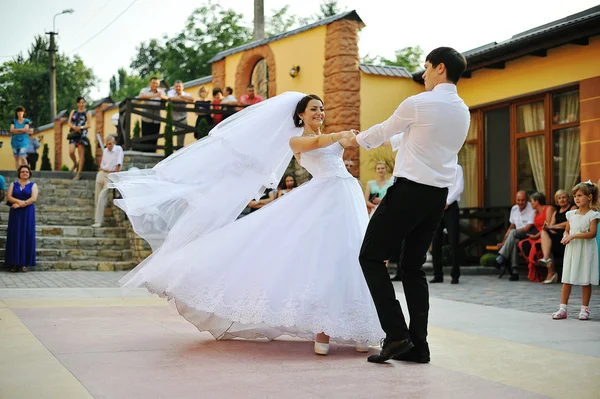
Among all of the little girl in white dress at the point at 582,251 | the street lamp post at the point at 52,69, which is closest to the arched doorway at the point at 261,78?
the little girl in white dress at the point at 582,251

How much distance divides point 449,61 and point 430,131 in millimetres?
508

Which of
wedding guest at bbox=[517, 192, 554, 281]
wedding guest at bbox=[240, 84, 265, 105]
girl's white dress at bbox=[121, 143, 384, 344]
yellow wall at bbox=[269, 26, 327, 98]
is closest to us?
girl's white dress at bbox=[121, 143, 384, 344]

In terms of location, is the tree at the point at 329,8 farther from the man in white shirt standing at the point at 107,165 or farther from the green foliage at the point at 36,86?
the man in white shirt standing at the point at 107,165

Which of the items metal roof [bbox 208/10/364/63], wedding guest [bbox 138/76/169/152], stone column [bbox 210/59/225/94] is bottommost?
wedding guest [bbox 138/76/169/152]

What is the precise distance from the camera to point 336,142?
569 cm

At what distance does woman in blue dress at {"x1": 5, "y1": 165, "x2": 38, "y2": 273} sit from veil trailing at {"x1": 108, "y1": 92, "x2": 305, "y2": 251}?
778 centimetres

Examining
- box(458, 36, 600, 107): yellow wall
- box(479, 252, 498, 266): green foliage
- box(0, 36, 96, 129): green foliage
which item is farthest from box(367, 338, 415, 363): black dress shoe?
box(0, 36, 96, 129): green foliage

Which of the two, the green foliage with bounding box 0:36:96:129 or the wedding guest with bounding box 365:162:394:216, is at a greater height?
the green foliage with bounding box 0:36:96:129

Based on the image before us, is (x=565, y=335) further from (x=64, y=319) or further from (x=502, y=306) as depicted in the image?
(x=64, y=319)

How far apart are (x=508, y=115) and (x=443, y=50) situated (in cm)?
1025

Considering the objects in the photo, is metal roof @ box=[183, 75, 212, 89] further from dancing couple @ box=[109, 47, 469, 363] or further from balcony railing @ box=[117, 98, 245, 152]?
dancing couple @ box=[109, 47, 469, 363]

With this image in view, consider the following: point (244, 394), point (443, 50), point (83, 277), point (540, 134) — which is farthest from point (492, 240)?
point (244, 394)

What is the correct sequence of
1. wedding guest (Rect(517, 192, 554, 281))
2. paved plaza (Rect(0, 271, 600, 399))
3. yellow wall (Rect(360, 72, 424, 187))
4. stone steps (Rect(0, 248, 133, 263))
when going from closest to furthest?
paved plaza (Rect(0, 271, 600, 399)) → wedding guest (Rect(517, 192, 554, 281)) → stone steps (Rect(0, 248, 133, 263)) → yellow wall (Rect(360, 72, 424, 187))

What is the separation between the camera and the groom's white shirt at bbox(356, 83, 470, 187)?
→ 193 inches
